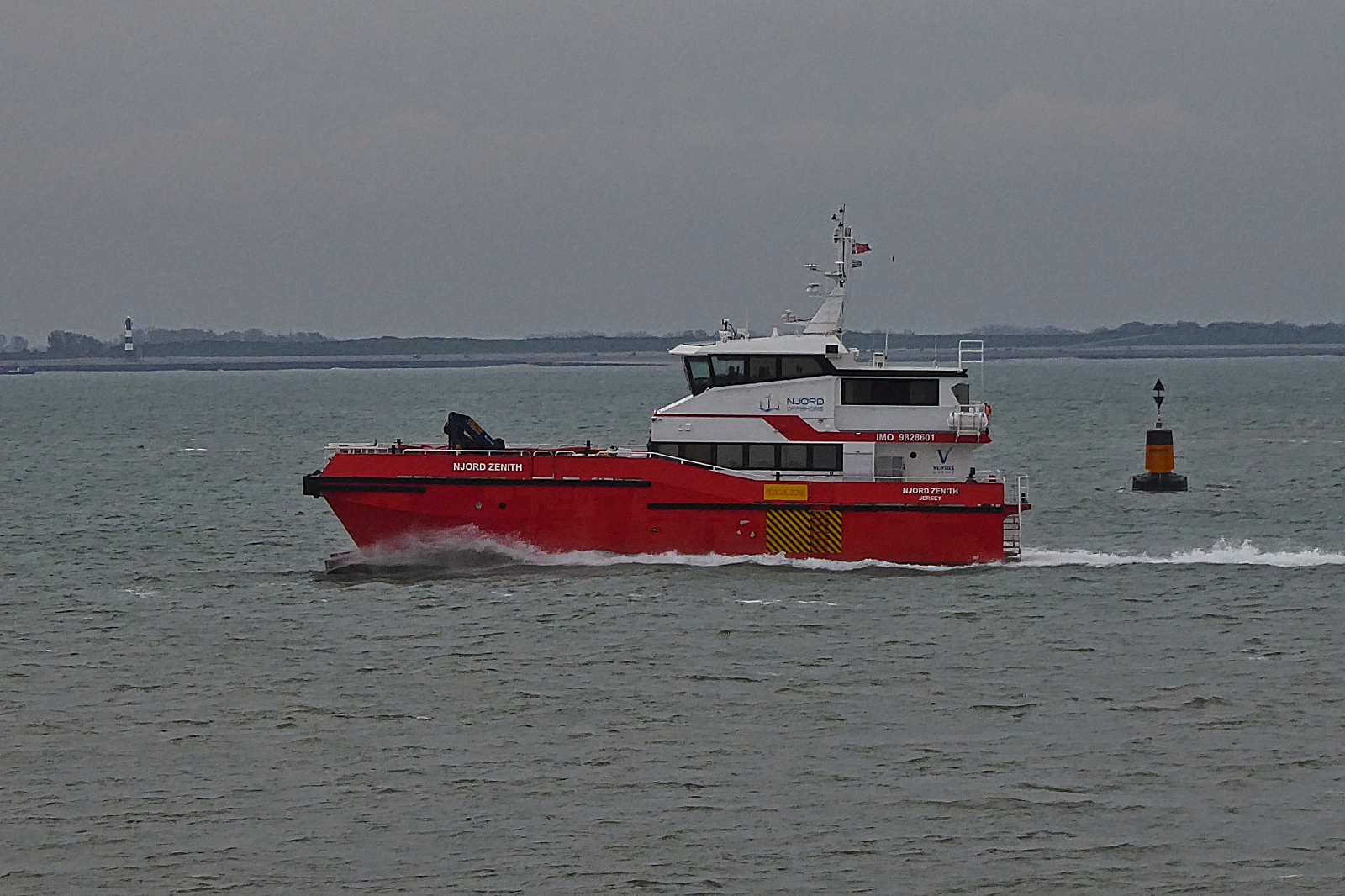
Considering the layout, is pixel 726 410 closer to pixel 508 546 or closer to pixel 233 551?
pixel 508 546

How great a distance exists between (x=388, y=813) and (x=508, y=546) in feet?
41.9

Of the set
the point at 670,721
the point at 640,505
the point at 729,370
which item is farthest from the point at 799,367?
the point at 670,721

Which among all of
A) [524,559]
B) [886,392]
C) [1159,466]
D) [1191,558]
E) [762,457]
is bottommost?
[1191,558]

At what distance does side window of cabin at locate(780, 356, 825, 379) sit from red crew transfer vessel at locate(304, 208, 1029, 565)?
2 cm

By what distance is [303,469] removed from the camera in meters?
59.6

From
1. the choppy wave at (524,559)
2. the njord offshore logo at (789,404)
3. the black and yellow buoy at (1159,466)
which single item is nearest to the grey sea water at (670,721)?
the choppy wave at (524,559)

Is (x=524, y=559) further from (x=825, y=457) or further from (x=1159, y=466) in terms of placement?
(x=1159, y=466)

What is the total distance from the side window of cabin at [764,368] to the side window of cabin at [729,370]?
110 millimetres

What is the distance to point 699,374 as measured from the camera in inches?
1218

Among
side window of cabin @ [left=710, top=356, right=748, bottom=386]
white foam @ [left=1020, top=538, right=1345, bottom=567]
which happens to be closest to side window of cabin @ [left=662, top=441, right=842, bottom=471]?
side window of cabin @ [left=710, top=356, right=748, bottom=386]

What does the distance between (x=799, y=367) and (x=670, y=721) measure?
11.1 meters

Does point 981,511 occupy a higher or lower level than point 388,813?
higher

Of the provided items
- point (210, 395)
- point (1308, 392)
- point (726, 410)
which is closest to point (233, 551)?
point (726, 410)

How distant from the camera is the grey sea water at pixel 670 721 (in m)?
16.1
